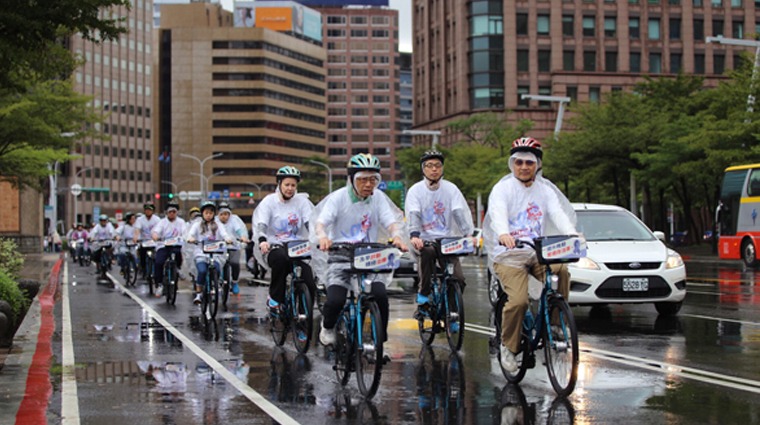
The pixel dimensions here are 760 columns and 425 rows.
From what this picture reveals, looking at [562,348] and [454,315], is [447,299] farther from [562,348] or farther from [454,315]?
[562,348]

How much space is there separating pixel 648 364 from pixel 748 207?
26.5 meters

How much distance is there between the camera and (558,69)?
9538 centimetres

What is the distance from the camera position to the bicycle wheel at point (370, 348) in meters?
8.49

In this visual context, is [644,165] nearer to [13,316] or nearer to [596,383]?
[13,316]

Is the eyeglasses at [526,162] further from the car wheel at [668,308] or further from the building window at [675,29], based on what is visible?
the building window at [675,29]

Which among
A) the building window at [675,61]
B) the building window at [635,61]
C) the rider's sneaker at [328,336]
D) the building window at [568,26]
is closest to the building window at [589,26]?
the building window at [568,26]

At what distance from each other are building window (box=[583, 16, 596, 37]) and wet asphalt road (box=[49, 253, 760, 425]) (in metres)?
83.6

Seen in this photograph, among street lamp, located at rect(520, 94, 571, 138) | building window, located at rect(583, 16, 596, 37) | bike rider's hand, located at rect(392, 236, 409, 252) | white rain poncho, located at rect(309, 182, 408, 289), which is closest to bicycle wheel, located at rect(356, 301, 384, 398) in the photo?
bike rider's hand, located at rect(392, 236, 409, 252)

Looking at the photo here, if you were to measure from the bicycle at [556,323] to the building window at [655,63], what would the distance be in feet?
302

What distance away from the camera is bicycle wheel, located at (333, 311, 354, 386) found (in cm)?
911

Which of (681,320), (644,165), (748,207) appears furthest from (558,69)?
(681,320)

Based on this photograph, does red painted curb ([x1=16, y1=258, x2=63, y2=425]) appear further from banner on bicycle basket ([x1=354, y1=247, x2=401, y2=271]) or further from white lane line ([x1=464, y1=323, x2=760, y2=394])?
white lane line ([x1=464, y1=323, x2=760, y2=394])

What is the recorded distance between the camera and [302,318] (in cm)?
1177

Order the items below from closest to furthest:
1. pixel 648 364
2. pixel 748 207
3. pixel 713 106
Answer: pixel 648 364
pixel 748 207
pixel 713 106
